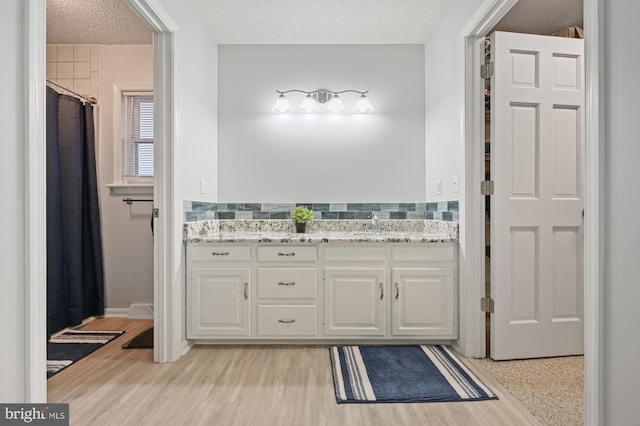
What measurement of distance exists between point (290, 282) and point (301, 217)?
630mm

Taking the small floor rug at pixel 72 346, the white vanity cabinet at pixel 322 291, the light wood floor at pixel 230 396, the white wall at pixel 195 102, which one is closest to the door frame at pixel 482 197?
the white vanity cabinet at pixel 322 291

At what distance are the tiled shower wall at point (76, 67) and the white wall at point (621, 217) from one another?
3.75 meters

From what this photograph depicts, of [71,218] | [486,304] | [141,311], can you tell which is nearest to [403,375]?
[486,304]

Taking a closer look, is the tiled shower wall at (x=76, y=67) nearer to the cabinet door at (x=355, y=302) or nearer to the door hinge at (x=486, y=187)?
the cabinet door at (x=355, y=302)

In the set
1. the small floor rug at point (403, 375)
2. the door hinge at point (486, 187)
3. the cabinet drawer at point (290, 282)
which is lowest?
the small floor rug at point (403, 375)

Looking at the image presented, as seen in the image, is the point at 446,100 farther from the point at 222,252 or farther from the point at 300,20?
the point at 222,252

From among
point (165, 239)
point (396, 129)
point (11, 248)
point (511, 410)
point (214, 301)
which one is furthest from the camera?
point (396, 129)

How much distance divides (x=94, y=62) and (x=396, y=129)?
2.78 metres

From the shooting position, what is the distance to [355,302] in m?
2.64

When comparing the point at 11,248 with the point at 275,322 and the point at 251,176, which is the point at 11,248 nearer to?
the point at 275,322

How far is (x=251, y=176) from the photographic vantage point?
333 centimetres

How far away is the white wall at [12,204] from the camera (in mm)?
1185

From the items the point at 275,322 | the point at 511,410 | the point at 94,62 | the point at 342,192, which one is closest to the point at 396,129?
the point at 342,192

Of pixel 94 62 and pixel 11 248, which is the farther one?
pixel 94 62
